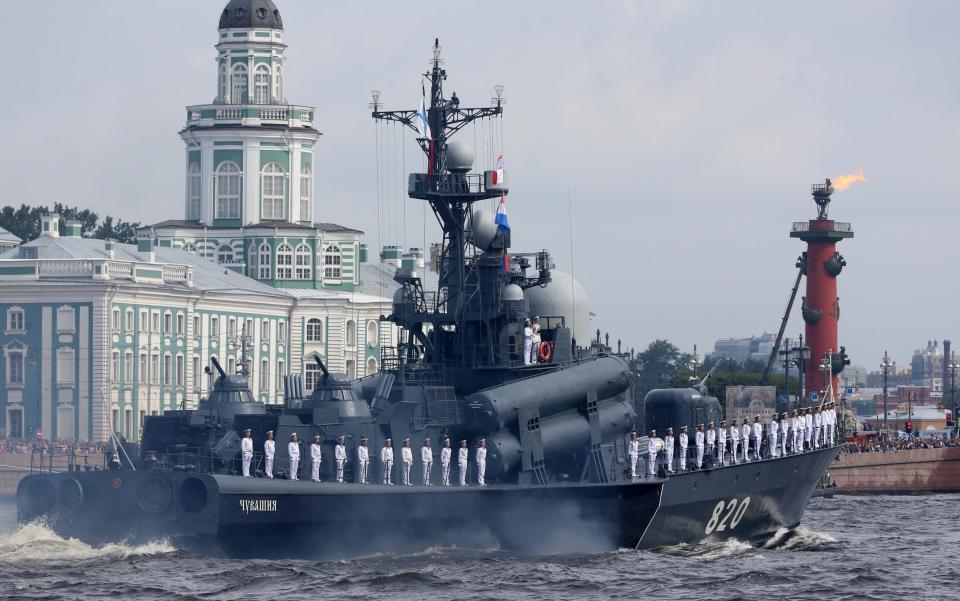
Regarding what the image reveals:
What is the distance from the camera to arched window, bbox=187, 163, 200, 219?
13425cm

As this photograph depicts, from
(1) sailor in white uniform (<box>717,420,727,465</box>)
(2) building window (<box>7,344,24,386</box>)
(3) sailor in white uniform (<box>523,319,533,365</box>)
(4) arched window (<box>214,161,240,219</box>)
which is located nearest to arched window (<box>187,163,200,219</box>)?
(4) arched window (<box>214,161,240,219</box>)

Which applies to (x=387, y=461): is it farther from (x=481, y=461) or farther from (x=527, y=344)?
(x=527, y=344)

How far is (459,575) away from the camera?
47031 mm

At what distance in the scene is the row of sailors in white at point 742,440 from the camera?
172 ft

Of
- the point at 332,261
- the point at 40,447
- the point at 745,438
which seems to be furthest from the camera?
the point at 332,261

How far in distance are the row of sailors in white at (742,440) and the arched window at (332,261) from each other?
2929 inches

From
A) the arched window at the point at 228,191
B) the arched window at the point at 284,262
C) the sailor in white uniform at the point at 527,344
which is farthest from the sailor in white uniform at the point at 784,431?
the arched window at the point at 228,191

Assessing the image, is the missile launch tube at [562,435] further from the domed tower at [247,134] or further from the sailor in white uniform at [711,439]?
the domed tower at [247,134]

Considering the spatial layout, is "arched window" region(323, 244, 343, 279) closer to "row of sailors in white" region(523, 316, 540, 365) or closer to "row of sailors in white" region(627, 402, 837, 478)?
"row of sailors in white" region(627, 402, 837, 478)

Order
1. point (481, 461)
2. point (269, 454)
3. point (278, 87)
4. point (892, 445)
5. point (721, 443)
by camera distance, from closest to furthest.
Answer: point (269, 454) < point (481, 461) < point (721, 443) < point (892, 445) < point (278, 87)

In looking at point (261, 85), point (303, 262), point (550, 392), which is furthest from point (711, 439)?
point (261, 85)

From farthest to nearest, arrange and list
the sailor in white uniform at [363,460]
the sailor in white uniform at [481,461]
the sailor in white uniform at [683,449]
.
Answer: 1. the sailor in white uniform at [683,449]
2. the sailor in white uniform at [481,461]
3. the sailor in white uniform at [363,460]

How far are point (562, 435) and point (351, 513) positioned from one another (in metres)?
6.01

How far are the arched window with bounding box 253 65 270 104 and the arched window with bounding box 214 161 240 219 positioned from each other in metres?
4.37
